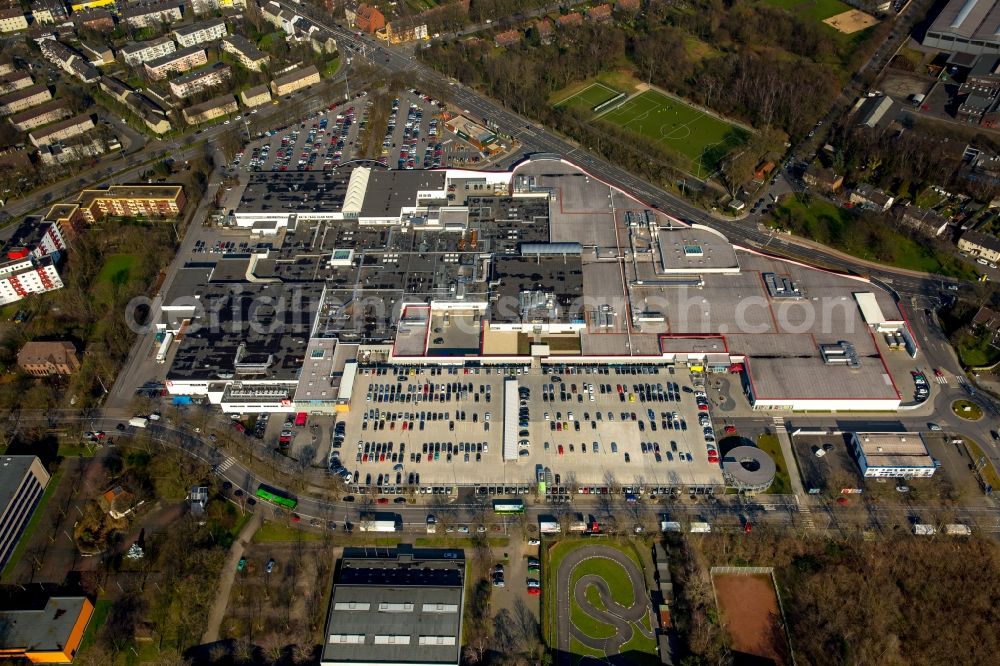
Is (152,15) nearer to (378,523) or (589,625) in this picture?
(378,523)

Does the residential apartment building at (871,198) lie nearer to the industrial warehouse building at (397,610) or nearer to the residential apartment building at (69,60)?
the industrial warehouse building at (397,610)

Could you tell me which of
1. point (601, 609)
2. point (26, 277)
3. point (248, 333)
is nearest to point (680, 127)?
point (248, 333)

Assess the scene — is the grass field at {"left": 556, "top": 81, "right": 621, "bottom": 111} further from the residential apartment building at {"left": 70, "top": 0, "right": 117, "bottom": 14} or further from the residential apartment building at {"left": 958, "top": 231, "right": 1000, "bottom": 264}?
the residential apartment building at {"left": 70, "top": 0, "right": 117, "bottom": 14}

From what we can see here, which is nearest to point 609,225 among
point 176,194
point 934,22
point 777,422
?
point 777,422

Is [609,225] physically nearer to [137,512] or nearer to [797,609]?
[797,609]

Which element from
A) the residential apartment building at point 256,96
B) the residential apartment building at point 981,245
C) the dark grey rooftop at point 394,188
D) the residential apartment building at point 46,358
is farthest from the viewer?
the residential apartment building at point 256,96

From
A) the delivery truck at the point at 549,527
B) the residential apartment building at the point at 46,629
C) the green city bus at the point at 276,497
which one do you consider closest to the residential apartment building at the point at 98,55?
the green city bus at the point at 276,497
